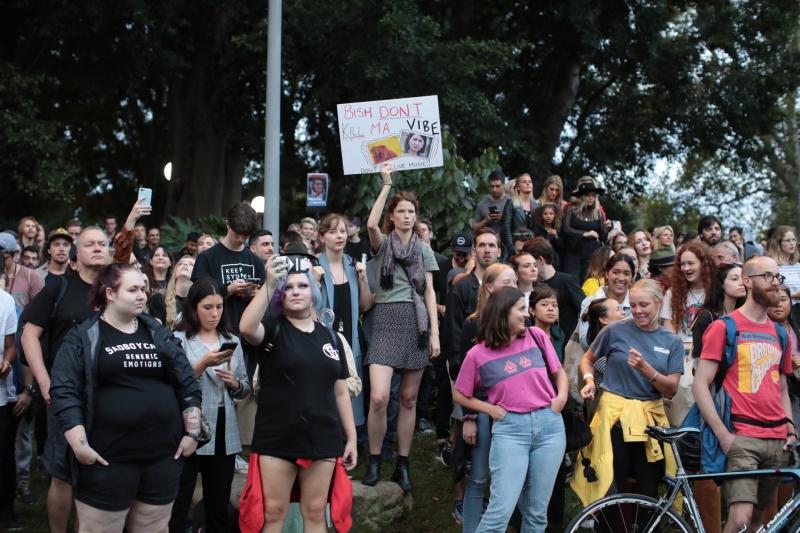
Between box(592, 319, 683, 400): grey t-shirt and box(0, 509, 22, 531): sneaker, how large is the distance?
4.31m

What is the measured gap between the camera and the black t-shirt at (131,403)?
458 cm

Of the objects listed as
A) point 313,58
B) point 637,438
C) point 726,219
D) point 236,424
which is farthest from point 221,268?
point 726,219

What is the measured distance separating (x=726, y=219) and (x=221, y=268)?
107 ft

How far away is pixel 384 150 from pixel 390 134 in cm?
17

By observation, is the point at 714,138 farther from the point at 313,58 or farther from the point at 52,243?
the point at 52,243

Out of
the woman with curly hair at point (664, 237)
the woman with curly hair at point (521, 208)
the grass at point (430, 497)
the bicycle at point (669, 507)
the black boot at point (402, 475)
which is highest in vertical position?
the woman with curly hair at point (521, 208)

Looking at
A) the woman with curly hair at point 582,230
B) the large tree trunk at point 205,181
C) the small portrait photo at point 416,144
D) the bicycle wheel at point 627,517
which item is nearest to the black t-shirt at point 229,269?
the small portrait photo at point 416,144

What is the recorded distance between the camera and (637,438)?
562 centimetres

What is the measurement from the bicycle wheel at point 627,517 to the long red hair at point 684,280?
1828mm

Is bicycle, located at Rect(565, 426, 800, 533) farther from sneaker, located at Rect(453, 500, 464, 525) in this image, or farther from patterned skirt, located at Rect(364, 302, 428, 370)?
patterned skirt, located at Rect(364, 302, 428, 370)

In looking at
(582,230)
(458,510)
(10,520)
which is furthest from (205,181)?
(458,510)

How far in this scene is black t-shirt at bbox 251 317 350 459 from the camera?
473cm

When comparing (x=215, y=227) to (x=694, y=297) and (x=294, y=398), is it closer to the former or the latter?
(x=694, y=297)

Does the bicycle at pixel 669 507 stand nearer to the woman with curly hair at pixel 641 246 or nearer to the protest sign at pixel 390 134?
the protest sign at pixel 390 134
